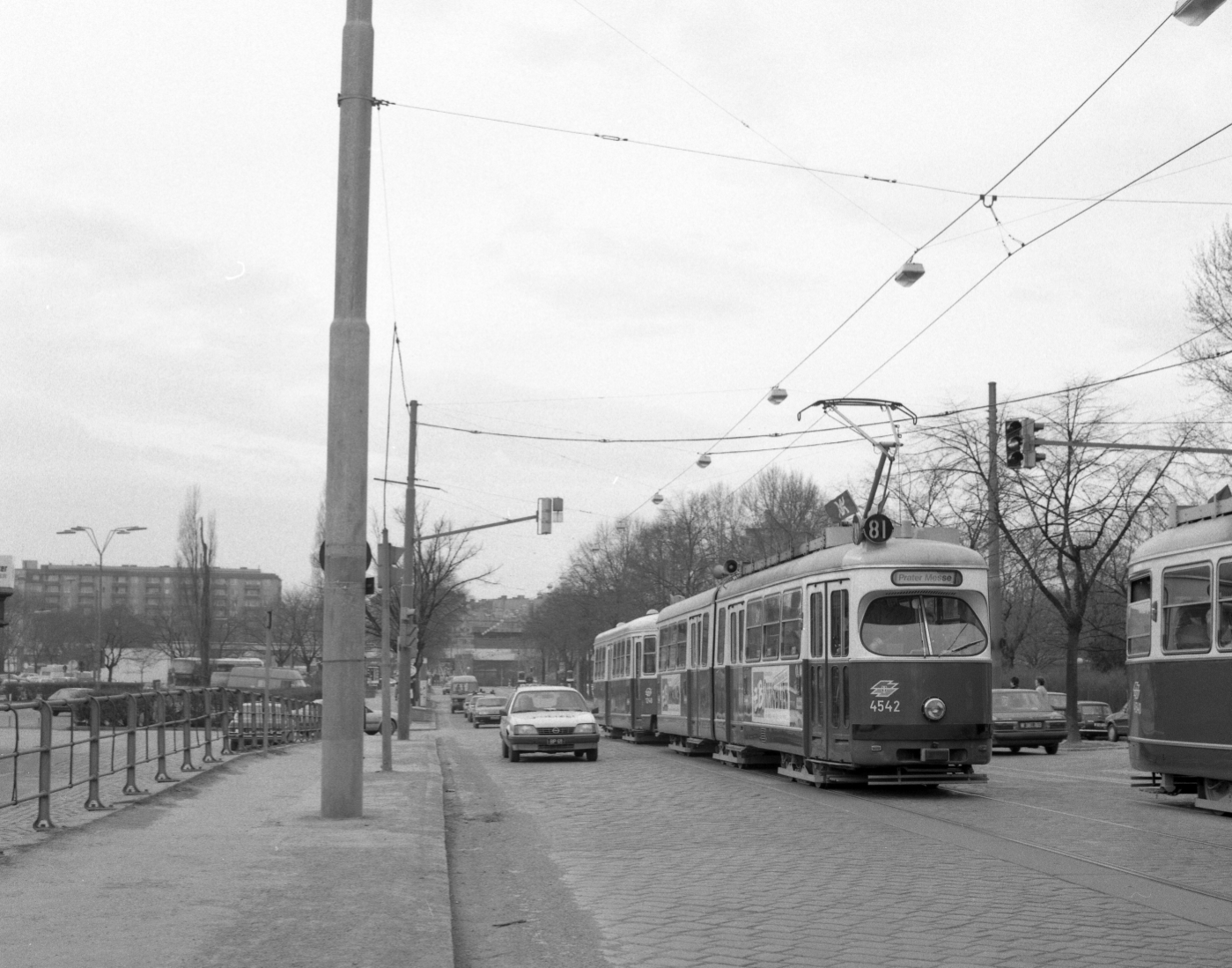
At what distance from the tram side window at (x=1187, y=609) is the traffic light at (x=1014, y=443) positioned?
7459 millimetres

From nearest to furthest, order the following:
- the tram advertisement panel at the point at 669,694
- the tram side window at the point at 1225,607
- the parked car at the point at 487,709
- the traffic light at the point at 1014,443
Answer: the tram side window at the point at 1225,607, the traffic light at the point at 1014,443, the tram advertisement panel at the point at 669,694, the parked car at the point at 487,709

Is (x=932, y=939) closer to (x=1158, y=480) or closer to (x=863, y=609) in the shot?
(x=863, y=609)

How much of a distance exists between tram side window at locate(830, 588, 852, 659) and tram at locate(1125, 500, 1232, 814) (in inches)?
126

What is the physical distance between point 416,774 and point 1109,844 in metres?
10.7

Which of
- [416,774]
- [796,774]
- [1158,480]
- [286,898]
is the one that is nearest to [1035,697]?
[1158,480]

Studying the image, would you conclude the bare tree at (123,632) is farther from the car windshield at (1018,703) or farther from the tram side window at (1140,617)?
the tram side window at (1140,617)

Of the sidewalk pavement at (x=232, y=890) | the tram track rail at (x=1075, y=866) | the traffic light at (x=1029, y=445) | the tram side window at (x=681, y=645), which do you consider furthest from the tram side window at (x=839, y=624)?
the tram side window at (x=681, y=645)

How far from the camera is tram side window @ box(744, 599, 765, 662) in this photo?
70.7 feet

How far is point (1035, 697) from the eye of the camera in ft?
102

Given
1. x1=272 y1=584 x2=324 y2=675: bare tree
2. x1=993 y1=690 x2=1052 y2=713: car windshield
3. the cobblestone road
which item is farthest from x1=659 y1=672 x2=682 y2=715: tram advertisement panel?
x1=272 y1=584 x2=324 y2=675: bare tree

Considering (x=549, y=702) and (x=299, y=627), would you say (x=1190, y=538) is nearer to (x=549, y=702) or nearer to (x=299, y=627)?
(x=549, y=702)

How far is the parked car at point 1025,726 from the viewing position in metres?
30.5

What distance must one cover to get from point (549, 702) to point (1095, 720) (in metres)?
24.5

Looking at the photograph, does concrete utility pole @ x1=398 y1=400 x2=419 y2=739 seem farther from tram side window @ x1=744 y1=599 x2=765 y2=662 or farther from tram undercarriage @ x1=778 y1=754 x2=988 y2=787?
tram undercarriage @ x1=778 y1=754 x2=988 y2=787
